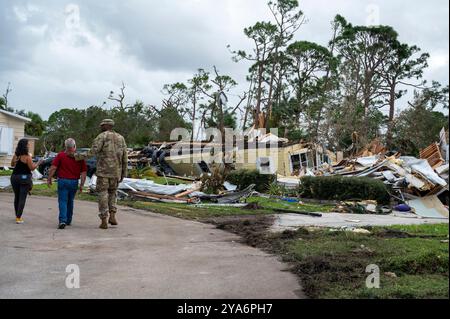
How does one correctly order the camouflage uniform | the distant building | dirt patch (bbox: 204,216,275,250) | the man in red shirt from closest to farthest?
dirt patch (bbox: 204,216,275,250), the camouflage uniform, the man in red shirt, the distant building

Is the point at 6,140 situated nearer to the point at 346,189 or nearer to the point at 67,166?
the point at 346,189

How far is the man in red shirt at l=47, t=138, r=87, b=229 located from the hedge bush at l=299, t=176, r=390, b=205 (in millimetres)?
10432

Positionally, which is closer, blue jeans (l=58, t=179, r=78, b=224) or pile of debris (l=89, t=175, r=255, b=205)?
blue jeans (l=58, t=179, r=78, b=224)

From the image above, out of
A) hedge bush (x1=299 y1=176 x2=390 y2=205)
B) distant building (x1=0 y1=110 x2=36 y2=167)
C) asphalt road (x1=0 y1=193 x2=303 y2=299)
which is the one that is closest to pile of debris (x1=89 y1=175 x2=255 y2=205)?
hedge bush (x1=299 y1=176 x2=390 y2=205)

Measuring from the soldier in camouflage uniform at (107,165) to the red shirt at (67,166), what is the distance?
15cm

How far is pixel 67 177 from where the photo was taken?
1017cm

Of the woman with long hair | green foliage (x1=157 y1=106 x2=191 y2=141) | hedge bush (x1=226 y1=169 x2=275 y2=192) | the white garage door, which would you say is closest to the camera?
the woman with long hair

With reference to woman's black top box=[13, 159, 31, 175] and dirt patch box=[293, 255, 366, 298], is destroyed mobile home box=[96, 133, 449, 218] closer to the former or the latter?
dirt patch box=[293, 255, 366, 298]

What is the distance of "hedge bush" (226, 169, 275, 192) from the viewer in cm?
2089

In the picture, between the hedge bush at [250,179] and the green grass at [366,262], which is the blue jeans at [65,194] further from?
the hedge bush at [250,179]

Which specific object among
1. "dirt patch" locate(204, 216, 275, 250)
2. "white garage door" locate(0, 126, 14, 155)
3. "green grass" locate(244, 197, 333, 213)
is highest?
"white garage door" locate(0, 126, 14, 155)

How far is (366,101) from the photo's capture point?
41.1m
